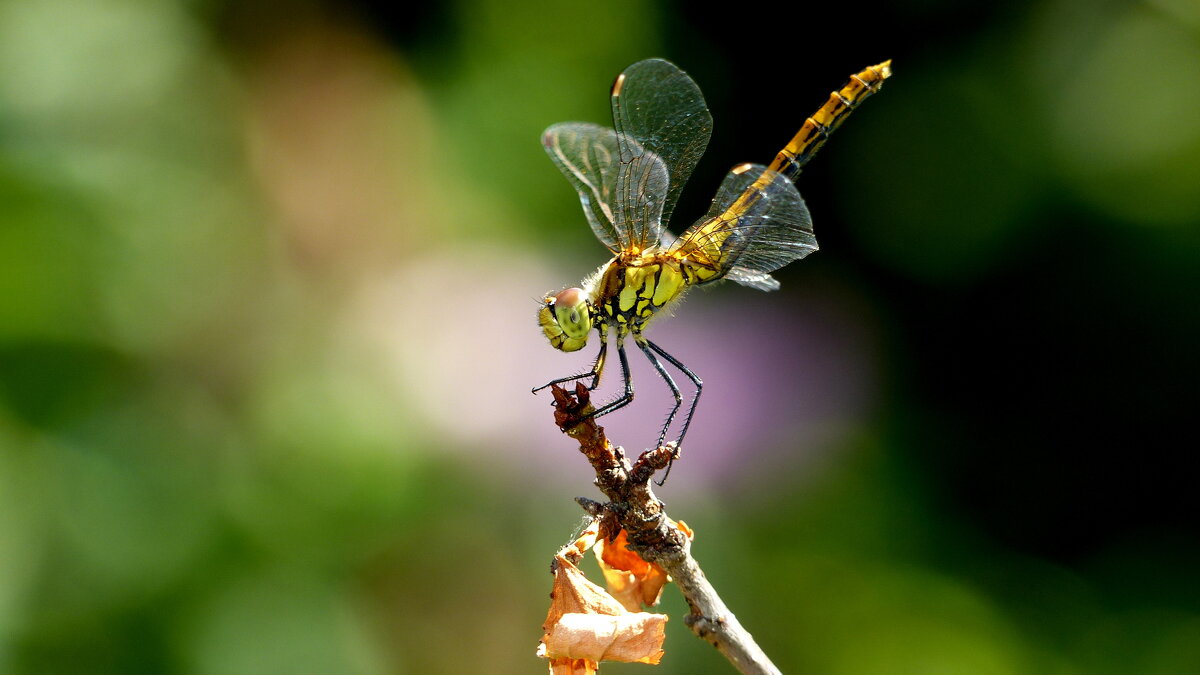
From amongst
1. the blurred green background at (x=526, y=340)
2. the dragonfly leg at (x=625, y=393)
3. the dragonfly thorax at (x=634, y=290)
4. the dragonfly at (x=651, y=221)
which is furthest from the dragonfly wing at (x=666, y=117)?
the blurred green background at (x=526, y=340)

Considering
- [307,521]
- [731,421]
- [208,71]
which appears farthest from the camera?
[208,71]

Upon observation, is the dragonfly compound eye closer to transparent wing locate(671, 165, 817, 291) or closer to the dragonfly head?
the dragonfly head

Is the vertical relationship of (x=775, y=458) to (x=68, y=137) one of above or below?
below

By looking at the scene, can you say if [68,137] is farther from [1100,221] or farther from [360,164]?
[1100,221]

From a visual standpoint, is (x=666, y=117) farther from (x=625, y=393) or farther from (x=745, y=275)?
(x=625, y=393)

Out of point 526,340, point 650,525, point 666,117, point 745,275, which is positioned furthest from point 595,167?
point 526,340

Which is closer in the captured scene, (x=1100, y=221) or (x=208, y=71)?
(x=1100, y=221)

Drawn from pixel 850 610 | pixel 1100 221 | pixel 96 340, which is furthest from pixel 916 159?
pixel 96 340
